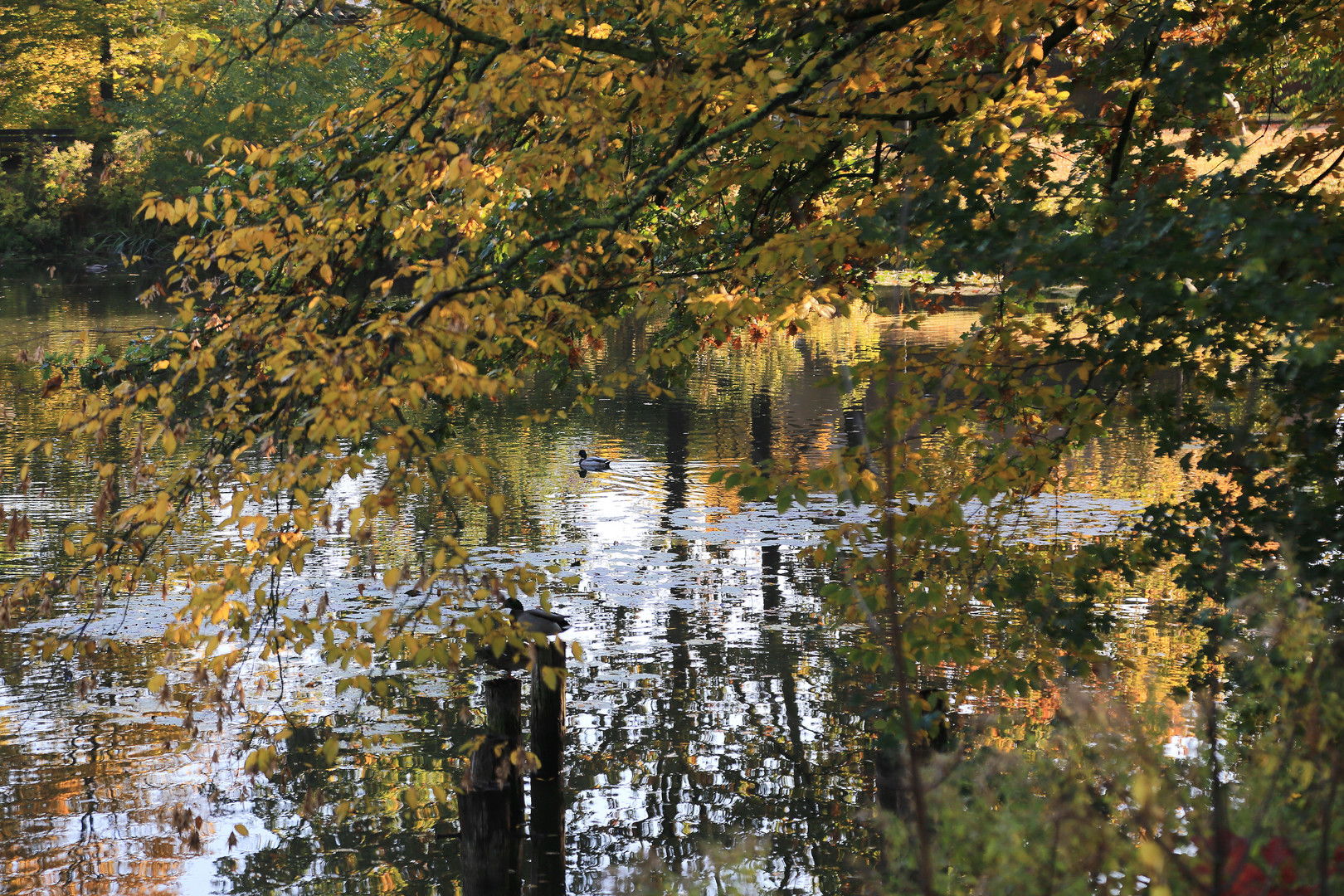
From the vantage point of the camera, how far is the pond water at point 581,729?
24.0 ft

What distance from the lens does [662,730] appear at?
368 inches

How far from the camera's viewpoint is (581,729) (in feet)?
30.8

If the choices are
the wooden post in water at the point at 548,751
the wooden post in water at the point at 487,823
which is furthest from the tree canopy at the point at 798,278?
the wooden post in water at the point at 548,751

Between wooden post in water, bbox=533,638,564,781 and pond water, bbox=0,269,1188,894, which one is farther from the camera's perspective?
wooden post in water, bbox=533,638,564,781

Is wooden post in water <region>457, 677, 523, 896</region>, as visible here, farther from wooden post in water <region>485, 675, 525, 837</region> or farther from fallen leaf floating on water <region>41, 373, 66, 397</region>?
fallen leaf floating on water <region>41, 373, 66, 397</region>

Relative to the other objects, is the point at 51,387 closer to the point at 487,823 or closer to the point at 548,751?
the point at 487,823

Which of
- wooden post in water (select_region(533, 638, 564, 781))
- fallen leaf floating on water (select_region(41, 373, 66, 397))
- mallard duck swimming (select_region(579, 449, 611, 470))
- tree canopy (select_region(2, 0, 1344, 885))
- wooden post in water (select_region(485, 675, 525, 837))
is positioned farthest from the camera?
mallard duck swimming (select_region(579, 449, 611, 470))

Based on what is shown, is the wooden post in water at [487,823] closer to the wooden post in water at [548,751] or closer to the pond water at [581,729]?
the pond water at [581,729]

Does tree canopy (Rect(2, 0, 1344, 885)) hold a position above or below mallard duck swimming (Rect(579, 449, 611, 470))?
above

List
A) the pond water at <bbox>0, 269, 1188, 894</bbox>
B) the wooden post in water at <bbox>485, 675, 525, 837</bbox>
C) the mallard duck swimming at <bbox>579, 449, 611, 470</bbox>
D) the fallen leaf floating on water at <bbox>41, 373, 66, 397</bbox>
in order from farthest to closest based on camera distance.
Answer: the mallard duck swimming at <bbox>579, 449, 611, 470</bbox> → the pond water at <bbox>0, 269, 1188, 894</bbox> → the wooden post in water at <bbox>485, 675, 525, 837</bbox> → the fallen leaf floating on water at <bbox>41, 373, 66, 397</bbox>

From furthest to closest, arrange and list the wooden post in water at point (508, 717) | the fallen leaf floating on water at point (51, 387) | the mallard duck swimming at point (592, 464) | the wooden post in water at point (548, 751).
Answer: the mallard duck swimming at point (592, 464)
the wooden post in water at point (548, 751)
the wooden post in water at point (508, 717)
the fallen leaf floating on water at point (51, 387)

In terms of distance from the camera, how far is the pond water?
7316 mm

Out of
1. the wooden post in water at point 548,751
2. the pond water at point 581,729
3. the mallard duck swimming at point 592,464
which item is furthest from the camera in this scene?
the mallard duck swimming at point 592,464

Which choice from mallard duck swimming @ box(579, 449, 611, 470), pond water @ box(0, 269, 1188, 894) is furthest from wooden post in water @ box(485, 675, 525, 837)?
mallard duck swimming @ box(579, 449, 611, 470)
